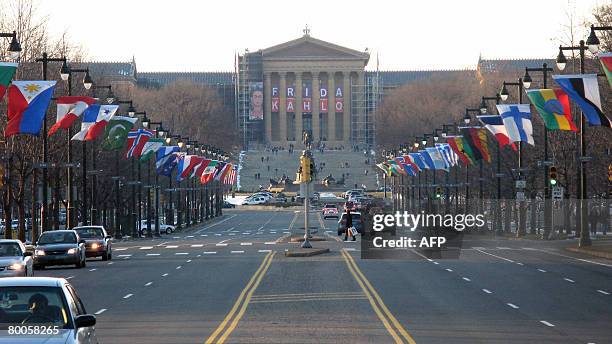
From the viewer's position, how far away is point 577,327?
78.5 feet

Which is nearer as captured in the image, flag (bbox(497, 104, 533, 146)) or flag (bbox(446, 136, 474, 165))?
flag (bbox(497, 104, 533, 146))

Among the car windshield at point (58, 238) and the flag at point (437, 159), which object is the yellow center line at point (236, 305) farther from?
the flag at point (437, 159)

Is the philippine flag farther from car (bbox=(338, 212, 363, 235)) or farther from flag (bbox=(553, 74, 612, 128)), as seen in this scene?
car (bbox=(338, 212, 363, 235))

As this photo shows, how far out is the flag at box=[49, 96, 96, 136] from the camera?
186 ft

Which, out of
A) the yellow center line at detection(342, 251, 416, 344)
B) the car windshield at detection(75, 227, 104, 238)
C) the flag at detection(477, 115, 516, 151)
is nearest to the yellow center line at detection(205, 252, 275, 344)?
the yellow center line at detection(342, 251, 416, 344)

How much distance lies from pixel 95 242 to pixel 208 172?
5258 cm

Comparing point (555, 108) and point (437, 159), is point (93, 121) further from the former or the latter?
point (437, 159)

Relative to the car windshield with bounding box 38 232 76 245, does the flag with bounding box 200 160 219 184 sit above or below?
above

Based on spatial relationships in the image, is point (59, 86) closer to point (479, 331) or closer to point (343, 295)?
point (343, 295)

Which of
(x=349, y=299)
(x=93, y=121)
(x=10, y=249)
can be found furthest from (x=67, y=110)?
(x=349, y=299)

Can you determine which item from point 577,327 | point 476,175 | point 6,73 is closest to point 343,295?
point 577,327

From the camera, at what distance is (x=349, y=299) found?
30.6 m

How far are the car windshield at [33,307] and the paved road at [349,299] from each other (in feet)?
22.0

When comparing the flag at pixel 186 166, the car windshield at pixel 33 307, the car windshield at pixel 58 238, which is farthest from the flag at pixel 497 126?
the car windshield at pixel 33 307
